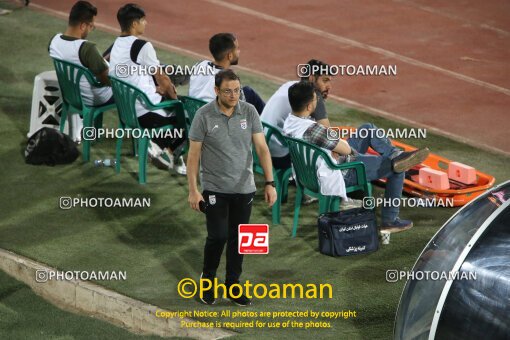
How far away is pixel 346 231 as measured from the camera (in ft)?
34.4

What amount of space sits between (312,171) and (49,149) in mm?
3252

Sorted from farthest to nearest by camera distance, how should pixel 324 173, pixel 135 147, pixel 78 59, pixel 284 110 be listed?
1. pixel 135 147
2. pixel 78 59
3. pixel 284 110
4. pixel 324 173

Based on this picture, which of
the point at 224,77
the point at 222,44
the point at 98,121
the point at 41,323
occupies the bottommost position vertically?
the point at 41,323

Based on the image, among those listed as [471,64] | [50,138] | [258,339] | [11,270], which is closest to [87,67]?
[50,138]

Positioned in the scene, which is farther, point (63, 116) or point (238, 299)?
Answer: point (63, 116)

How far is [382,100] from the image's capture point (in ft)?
48.9

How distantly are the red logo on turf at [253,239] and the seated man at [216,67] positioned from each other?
1.70 m

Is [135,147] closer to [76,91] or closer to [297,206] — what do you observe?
[76,91]

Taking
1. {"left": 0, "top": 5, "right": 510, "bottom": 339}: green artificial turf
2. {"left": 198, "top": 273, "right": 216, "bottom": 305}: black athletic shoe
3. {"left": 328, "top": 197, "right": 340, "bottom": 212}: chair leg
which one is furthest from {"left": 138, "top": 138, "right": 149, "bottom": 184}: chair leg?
{"left": 198, "top": 273, "right": 216, "bottom": 305}: black athletic shoe

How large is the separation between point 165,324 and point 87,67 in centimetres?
396

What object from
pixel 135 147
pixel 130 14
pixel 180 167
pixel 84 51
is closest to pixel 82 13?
pixel 84 51

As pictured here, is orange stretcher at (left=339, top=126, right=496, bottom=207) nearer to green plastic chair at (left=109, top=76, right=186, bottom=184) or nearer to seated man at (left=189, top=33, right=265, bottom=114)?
seated man at (left=189, top=33, right=265, bottom=114)

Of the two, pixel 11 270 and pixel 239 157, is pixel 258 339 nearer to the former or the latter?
pixel 239 157

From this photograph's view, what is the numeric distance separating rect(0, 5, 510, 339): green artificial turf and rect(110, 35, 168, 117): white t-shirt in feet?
2.70
